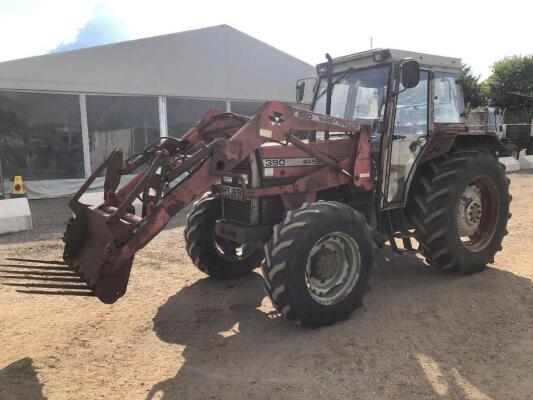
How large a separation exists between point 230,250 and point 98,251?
186 centimetres

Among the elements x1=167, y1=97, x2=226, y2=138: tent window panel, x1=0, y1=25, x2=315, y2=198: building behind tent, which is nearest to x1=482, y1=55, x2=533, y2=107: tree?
x1=0, y1=25, x2=315, y2=198: building behind tent

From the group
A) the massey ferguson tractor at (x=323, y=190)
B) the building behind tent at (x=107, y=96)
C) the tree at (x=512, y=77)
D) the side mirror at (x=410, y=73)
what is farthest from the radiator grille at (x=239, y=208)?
the tree at (x=512, y=77)

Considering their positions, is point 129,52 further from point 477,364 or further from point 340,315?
point 477,364

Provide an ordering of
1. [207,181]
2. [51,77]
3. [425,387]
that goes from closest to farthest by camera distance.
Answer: [425,387] < [207,181] < [51,77]

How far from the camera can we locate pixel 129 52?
41.1 ft

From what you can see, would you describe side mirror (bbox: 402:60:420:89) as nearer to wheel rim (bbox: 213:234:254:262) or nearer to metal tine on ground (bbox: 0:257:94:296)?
wheel rim (bbox: 213:234:254:262)

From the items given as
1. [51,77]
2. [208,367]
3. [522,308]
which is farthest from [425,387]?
[51,77]

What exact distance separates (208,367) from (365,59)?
3588 millimetres

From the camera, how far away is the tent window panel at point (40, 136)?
11.5 m

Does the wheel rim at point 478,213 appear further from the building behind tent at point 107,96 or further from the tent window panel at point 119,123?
the building behind tent at point 107,96

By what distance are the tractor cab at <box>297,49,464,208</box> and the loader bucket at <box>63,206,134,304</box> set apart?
254 centimetres

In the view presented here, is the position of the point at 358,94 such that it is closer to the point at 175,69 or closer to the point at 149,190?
the point at 149,190

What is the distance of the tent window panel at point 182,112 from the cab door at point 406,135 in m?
9.43

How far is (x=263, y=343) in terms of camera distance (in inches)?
150
